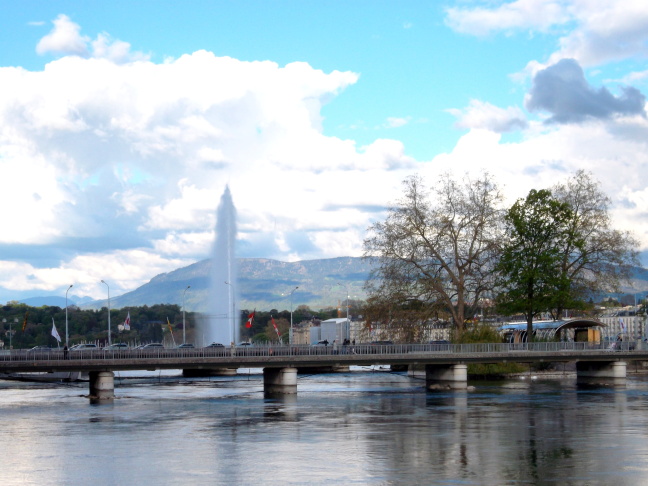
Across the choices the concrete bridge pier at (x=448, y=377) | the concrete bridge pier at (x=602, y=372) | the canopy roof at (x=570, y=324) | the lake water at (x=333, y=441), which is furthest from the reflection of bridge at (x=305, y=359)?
the canopy roof at (x=570, y=324)

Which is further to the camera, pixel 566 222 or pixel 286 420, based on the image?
pixel 566 222

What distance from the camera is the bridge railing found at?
7725cm

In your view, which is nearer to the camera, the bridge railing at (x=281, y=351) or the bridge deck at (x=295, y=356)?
the bridge deck at (x=295, y=356)

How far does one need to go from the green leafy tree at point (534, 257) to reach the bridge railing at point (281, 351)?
6.84m

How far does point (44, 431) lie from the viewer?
5209cm

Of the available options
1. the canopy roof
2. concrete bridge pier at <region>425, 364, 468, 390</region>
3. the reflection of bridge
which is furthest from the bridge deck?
the canopy roof

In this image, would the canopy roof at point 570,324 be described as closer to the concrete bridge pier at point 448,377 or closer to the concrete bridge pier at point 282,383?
the concrete bridge pier at point 448,377

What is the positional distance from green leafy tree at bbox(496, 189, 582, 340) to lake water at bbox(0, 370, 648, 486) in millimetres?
21952

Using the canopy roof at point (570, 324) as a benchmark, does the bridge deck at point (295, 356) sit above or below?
below

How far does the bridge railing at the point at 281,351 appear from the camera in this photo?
7725 centimetres

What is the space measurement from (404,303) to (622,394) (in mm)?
25354

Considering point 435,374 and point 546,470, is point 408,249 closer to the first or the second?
point 435,374

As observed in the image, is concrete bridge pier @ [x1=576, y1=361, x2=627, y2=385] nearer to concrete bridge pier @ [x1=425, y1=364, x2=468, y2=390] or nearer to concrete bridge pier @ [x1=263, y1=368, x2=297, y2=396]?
concrete bridge pier @ [x1=425, y1=364, x2=468, y2=390]

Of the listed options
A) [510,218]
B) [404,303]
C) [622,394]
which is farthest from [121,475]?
[510,218]
